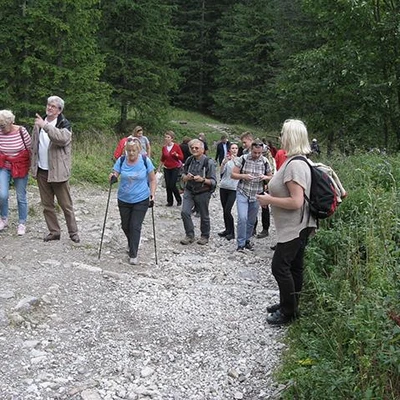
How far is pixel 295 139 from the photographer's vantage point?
457 centimetres

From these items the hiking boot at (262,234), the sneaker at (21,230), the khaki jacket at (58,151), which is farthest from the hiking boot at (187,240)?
the sneaker at (21,230)

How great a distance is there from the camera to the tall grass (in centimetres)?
299

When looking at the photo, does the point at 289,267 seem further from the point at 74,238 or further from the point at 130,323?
the point at 74,238

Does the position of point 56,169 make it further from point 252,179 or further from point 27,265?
point 252,179

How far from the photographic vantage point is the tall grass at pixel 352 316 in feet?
9.82

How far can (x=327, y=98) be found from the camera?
15.2m

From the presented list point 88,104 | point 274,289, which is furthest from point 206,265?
point 88,104

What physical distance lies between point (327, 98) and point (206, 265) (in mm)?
9670

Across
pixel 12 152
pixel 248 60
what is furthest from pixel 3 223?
pixel 248 60

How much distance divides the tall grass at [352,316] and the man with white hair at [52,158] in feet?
12.3

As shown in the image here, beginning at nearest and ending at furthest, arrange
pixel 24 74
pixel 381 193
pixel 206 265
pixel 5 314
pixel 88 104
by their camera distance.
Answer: pixel 5 314
pixel 381 193
pixel 206 265
pixel 24 74
pixel 88 104

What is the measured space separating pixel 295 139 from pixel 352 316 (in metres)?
1.79

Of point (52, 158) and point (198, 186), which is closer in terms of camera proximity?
point (52, 158)

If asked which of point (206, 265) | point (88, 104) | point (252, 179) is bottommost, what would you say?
point (206, 265)
